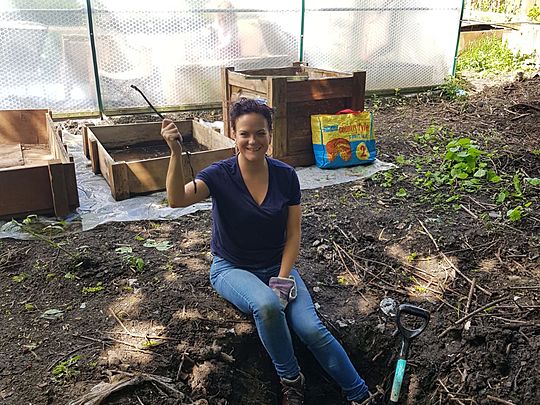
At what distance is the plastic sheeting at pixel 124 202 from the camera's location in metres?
3.84

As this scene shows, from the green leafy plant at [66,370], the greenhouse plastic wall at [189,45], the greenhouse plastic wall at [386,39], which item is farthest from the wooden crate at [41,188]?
the greenhouse plastic wall at [386,39]

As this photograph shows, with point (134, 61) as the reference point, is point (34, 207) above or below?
below

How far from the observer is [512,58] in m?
9.75

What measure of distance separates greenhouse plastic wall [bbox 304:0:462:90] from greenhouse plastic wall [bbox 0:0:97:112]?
3.07 metres

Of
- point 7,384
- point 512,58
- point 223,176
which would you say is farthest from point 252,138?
point 512,58

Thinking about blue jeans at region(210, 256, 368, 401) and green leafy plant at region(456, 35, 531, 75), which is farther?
green leafy plant at region(456, 35, 531, 75)

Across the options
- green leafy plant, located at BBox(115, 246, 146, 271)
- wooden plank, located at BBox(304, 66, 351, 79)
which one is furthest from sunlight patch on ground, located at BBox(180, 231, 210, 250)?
wooden plank, located at BBox(304, 66, 351, 79)

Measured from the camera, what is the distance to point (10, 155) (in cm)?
474

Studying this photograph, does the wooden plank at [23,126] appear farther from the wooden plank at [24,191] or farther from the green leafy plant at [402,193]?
the green leafy plant at [402,193]

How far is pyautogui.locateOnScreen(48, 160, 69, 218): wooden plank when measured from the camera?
12.2ft

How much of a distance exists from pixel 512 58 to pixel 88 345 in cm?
972

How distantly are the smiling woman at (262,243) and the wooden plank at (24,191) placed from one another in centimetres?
174

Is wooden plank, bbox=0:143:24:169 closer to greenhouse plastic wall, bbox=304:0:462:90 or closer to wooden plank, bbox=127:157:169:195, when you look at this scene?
wooden plank, bbox=127:157:169:195

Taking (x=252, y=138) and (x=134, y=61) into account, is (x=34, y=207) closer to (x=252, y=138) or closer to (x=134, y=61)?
(x=252, y=138)
